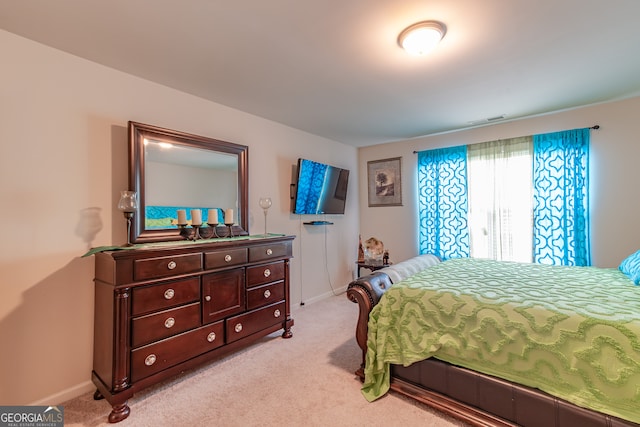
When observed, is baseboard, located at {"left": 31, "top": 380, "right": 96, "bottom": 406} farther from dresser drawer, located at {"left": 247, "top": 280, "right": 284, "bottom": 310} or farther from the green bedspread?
the green bedspread

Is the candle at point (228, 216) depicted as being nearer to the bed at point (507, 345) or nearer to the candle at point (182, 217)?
the candle at point (182, 217)

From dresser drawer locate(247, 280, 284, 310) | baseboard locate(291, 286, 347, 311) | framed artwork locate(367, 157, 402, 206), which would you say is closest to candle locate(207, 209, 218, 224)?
dresser drawer locate(247, 280, 284, 310)

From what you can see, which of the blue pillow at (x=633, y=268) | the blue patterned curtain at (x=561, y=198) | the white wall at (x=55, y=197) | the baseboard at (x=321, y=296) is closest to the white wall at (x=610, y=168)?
the blue patterned curtain at (x=561, y=198)

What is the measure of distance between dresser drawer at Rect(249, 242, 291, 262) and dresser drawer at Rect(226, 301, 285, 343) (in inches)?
19.1

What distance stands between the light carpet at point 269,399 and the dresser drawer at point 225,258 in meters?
0.86

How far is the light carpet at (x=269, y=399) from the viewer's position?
5.51 ft

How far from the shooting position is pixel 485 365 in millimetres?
1605

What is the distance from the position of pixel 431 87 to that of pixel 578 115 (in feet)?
6.53

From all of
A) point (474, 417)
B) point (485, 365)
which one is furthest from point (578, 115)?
point (474, 417)

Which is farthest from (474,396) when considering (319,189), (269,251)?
(319,189)

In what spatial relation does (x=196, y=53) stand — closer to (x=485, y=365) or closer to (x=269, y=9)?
(x=269, y=9)

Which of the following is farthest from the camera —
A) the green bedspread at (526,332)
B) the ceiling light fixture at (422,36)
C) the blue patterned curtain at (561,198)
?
the blue patterned curtain at (561,198)

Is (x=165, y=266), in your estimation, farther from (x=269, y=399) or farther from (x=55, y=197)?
(x=269, y=399)

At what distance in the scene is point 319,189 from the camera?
3891 mm
